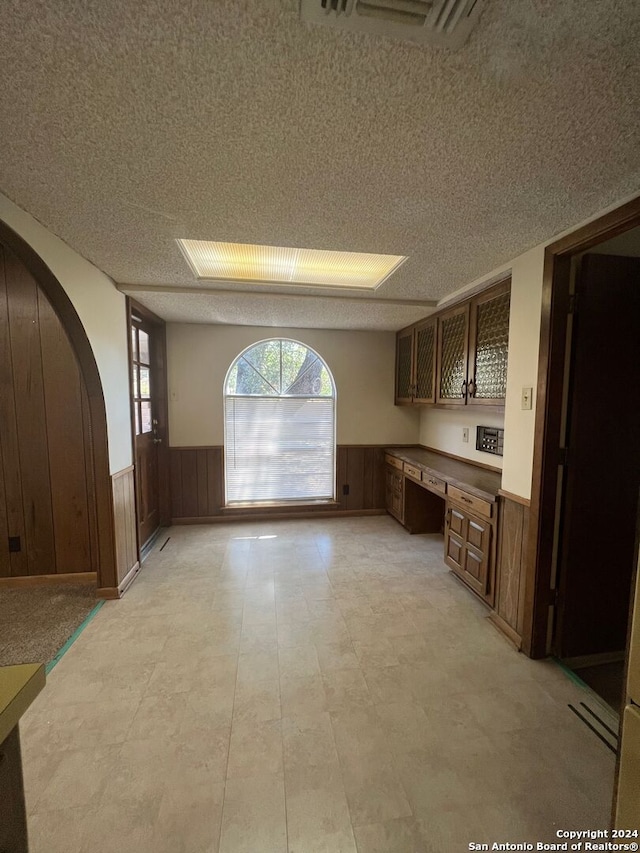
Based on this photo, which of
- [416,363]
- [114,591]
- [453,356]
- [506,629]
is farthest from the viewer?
[416,363]

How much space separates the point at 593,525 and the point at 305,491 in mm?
3021

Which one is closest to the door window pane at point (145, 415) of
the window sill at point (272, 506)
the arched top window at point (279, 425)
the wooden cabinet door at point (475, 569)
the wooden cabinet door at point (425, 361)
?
the arched top window at point (279, 425)

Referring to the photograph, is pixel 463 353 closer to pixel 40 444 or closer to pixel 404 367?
pixel 404 367

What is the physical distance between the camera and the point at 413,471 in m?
3.59

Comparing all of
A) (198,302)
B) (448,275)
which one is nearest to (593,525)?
(448,275)

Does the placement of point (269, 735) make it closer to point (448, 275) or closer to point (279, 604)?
point (279, 604)

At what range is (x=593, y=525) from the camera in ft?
6.40

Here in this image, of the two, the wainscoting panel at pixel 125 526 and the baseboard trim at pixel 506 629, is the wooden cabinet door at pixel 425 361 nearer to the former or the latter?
the baseboard trim at pixel 506 629

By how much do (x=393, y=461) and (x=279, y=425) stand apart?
4.86 feet

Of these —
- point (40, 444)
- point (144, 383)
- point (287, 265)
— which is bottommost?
point (40, 444)

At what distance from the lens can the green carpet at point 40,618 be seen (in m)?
1.99

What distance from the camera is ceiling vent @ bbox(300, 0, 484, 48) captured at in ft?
2.48

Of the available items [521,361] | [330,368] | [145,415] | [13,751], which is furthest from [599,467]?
[145,415]

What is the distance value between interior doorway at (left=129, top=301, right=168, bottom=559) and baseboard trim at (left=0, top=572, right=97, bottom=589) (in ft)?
1.46
